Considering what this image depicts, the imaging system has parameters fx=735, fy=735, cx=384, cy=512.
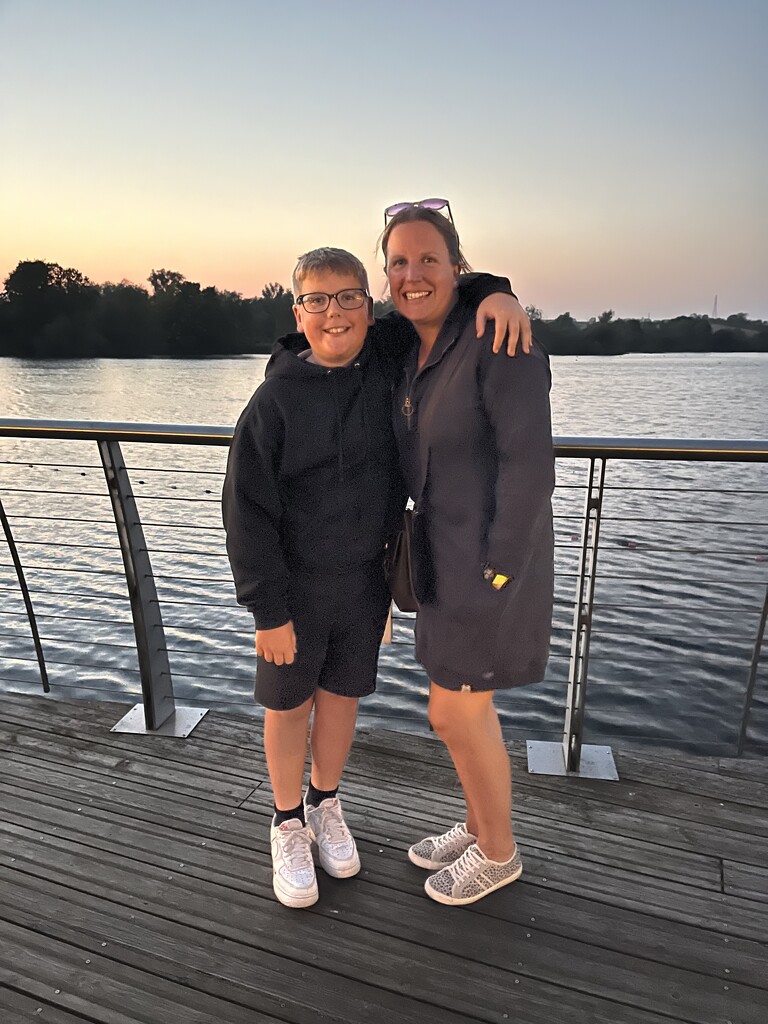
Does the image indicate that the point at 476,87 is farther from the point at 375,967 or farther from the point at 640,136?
the point at 375,967

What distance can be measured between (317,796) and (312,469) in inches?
35.0

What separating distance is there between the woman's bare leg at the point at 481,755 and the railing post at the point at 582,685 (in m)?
0.51

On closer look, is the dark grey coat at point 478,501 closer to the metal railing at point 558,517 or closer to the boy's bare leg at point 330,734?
the boy's bare leg at point 330,734

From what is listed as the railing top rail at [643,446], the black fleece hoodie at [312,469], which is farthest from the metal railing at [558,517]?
the black fleece hoodie at [312,469]

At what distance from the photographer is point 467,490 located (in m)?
1.42

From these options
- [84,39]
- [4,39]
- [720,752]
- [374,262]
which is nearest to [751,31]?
[84,39]

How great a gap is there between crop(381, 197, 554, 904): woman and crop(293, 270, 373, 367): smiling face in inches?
3.5

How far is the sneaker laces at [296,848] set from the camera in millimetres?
1695

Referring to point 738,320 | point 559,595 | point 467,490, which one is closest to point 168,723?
point 467,490

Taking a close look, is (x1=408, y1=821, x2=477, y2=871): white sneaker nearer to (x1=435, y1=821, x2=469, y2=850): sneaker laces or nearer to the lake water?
(x1=435, y1=821, x2=469, y2=850): sneaker laces

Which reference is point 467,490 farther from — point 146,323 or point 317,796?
point 146,323

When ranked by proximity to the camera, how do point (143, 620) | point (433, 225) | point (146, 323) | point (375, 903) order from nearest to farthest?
point (433, 225) → point (375, 903) → point (143, 620) → point (146, 323)

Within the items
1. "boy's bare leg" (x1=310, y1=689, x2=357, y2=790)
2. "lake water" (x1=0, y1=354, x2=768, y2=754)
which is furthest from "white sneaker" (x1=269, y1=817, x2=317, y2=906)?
"lake water" (x1=0, y1=354, x2=768, y2=754)

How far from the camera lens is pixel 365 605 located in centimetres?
167
